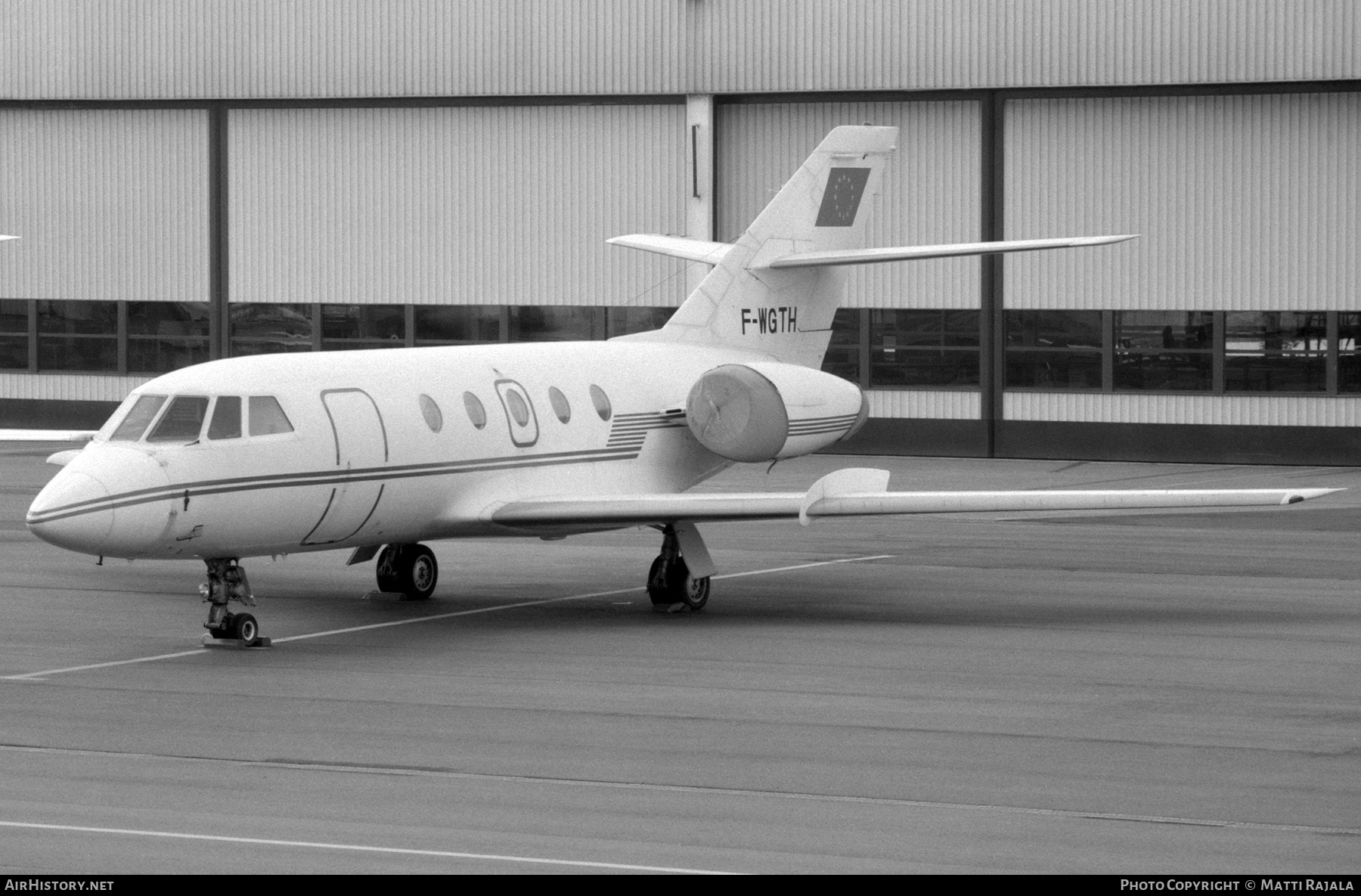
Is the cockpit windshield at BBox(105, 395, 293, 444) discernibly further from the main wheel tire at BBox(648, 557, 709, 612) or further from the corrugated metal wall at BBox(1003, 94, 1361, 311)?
the corrugated metal wall at BBox(1003, 94, 1361, 311)

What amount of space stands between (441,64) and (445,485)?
2257 centimetres

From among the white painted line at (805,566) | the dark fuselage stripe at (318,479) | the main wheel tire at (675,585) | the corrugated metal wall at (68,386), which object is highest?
the corrugated metal wall at (68,386)

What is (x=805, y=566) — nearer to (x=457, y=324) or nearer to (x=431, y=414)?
(x=431, y=414)

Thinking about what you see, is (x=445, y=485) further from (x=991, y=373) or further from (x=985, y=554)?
(x=991, y=373)

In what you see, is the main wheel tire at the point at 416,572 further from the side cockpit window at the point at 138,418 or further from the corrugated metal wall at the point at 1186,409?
the corrugated metal wall at the point at 1186,409

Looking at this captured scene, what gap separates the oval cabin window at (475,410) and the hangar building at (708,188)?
63.2 feet

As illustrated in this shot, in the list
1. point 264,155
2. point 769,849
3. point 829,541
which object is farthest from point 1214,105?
point 769,849

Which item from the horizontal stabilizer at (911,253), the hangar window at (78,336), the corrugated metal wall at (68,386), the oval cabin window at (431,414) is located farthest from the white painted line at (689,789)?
the hangar window at (78,336)

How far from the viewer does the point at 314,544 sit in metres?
18.6

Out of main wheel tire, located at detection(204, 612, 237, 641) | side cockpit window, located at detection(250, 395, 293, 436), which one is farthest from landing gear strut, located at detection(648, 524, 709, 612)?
main wheel tire, located at detection(204, 612, 237, 641)

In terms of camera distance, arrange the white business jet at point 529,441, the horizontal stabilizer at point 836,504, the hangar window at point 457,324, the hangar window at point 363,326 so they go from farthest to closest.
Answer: the hangar window at point 363,326, the hangar window at point 457,324, the horizontal stabilizer at point 836,504, the white business jet at point 529,441

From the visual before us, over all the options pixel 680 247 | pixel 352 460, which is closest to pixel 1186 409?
pixel 680 247

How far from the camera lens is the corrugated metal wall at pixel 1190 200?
119ft

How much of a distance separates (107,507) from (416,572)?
486 cm
